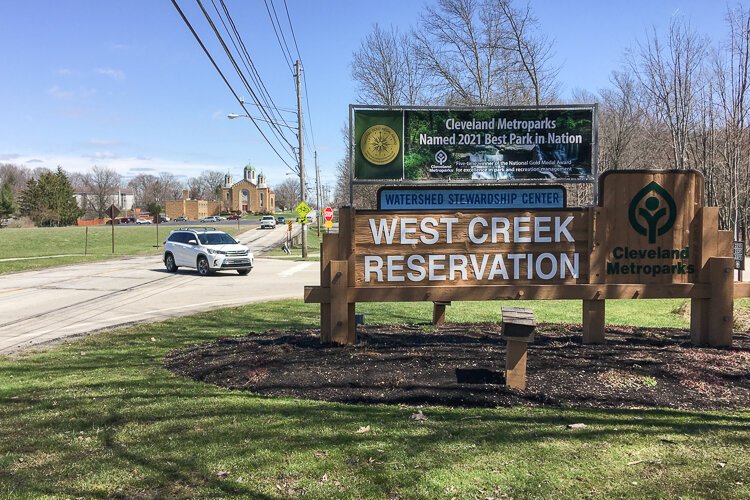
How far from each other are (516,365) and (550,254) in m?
2.09

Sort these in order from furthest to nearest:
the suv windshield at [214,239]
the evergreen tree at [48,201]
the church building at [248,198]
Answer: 1. the church building at [248,198]
2. the evergreen tree at [48,201]
3. the suv windshield at [214,239]

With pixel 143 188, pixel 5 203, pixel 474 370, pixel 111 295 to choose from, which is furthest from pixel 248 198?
pixel 474 370

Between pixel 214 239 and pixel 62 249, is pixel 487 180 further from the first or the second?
pixel 62 249

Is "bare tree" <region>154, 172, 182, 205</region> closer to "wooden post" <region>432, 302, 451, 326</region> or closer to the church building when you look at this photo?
the church building

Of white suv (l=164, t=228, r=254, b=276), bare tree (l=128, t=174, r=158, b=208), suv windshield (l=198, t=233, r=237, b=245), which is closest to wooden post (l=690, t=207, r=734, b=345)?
white suv (l=164, t=228, r=254, b=276)

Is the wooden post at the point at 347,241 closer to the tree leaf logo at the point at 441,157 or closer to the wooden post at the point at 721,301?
the tree leaf logo at the point at 441,157

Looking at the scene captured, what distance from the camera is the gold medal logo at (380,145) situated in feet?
23.9

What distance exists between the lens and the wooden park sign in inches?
267

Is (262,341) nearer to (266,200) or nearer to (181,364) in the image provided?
(181,364)

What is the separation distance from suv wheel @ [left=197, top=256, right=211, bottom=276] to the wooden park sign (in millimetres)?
16125

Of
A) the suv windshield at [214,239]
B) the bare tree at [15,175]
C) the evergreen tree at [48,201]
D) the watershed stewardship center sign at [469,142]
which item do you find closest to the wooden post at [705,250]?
the watershed stewardship center sign at [469,142]

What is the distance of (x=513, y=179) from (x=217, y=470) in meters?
5.07

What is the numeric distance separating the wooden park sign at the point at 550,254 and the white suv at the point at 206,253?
51.3 feet

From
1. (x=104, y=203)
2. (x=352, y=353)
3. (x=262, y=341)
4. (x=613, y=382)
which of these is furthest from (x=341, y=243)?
(x=104, y=203)
